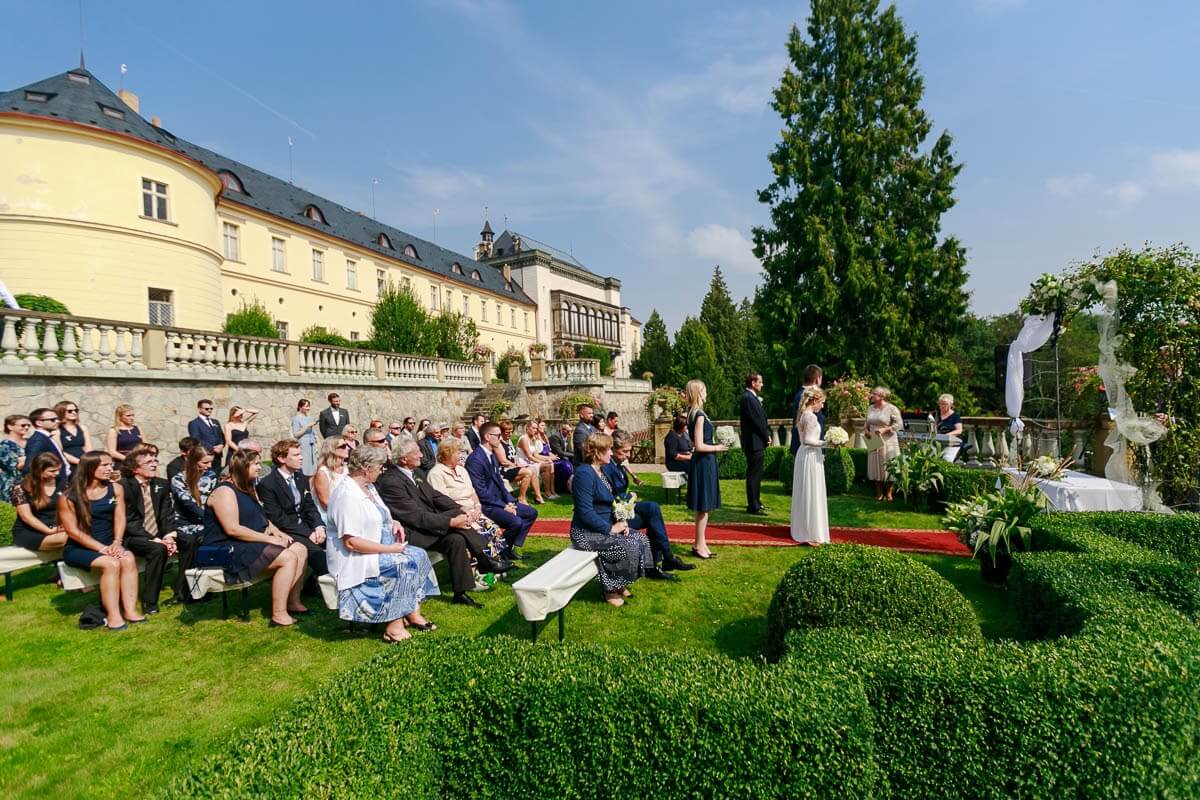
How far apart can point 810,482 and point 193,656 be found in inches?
265

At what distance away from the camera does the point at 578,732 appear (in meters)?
2.73


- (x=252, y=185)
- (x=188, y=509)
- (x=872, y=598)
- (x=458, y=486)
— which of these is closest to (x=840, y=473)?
(x=458, y=486)

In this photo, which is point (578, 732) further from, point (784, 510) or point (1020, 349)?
point (1020, 349)

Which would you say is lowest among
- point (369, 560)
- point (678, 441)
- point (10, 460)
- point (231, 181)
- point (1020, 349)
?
point (369, 560)

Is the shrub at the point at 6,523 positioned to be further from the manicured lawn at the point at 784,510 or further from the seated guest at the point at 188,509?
the manicured lawn at the point at 784,510

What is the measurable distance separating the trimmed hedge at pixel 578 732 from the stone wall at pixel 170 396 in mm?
11520

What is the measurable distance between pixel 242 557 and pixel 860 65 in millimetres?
27655

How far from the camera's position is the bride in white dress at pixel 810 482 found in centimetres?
748

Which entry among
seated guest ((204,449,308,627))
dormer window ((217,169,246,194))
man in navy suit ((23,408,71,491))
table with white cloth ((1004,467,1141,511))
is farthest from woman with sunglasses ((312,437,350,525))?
dormer window ((217,169,246,194))

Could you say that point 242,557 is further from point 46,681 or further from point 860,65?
point 860,65

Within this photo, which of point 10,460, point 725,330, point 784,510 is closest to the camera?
point 10,460

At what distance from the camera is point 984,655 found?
2992mm

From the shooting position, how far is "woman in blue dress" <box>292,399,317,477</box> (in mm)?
12195

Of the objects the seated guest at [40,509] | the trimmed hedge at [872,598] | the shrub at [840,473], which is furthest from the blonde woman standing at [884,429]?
the seated guest at [40,509]
